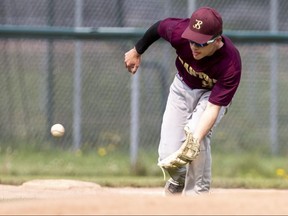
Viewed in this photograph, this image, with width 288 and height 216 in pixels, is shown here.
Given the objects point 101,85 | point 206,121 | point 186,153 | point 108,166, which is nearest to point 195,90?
point 206,121

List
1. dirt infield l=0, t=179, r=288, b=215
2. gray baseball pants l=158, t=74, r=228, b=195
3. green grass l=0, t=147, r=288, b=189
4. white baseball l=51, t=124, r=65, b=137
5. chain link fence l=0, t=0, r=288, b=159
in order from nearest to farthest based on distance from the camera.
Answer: dirt infield l=0, t=179, r=288, b=215 < gray baseball pants l=158, t=74, r=228, b=195 < white baseball l=51, t=124, r=65, b=137 < green grass l=0, t=147, r=288, b=189 < chain link fence l=0, t=0, r=288, b=159

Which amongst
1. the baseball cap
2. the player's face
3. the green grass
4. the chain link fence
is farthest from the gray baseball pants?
the chain link fence

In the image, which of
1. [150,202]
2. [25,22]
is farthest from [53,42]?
[150,202]

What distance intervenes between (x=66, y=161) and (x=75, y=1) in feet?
6.19

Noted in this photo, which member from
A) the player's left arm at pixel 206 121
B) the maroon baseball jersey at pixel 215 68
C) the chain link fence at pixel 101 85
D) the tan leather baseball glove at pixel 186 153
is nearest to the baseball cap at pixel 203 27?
the maroon baseball jersey at pixel 215 68

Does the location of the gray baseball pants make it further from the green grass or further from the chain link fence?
the chain link fence

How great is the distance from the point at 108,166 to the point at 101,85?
38.4 inches

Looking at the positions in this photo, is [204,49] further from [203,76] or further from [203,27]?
[203,76]

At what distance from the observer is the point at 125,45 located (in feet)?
37.0

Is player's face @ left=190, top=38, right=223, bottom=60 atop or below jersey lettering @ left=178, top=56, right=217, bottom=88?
atop

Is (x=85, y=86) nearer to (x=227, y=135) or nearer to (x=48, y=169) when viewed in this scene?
(x=48, y=169)

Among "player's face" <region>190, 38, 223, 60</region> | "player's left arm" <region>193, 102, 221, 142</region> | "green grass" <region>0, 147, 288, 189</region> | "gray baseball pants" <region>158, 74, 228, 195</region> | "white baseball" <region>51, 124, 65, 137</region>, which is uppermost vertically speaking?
"player's face" <region>190, 38, 223, 60</region>

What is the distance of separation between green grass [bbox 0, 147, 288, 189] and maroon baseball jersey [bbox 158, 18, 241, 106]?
134 inches

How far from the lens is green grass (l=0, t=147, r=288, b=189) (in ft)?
35.4
